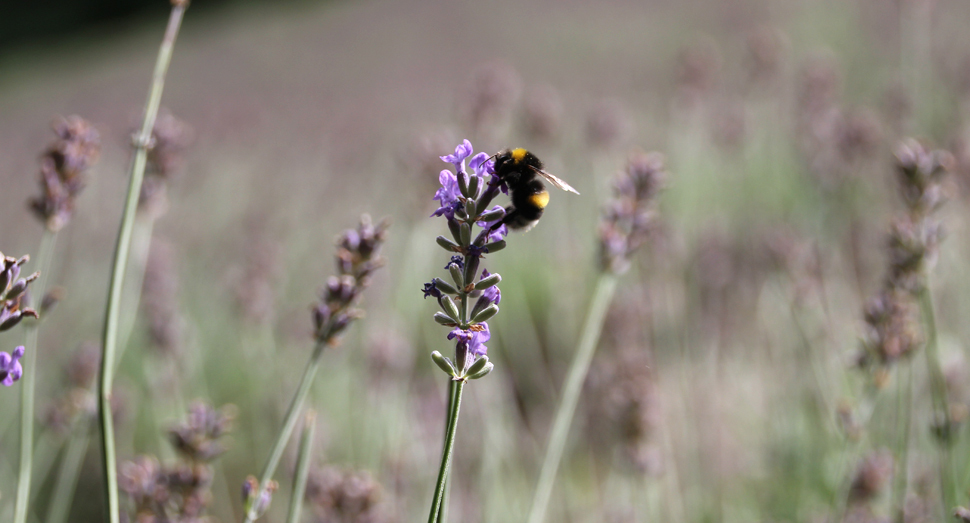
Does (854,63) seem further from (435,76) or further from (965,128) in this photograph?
(435,76)

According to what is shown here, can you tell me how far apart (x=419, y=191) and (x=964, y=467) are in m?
1.67

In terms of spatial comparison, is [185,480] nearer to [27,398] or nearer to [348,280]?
[27,398]

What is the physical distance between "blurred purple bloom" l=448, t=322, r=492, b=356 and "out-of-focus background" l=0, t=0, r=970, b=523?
584 mm

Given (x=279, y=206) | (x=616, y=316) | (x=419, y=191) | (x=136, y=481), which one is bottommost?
(x=136, y=481)

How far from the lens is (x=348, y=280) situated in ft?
3.08

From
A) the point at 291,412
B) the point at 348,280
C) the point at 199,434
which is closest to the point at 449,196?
the point at 348,280

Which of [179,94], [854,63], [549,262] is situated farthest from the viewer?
[179,94]

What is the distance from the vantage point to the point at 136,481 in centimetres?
114

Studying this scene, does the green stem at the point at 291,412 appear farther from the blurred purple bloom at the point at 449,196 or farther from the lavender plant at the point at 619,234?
the lavender plant at the point at 619,234

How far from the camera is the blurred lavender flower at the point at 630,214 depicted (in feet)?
4.25

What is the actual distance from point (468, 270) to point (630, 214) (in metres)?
0.69

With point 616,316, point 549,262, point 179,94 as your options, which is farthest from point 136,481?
point 179,94

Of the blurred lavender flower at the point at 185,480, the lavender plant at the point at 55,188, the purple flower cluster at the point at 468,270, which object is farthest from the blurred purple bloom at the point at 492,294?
the lavender plant at the point at 55,188

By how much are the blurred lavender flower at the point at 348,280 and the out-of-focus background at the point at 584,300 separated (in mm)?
391
